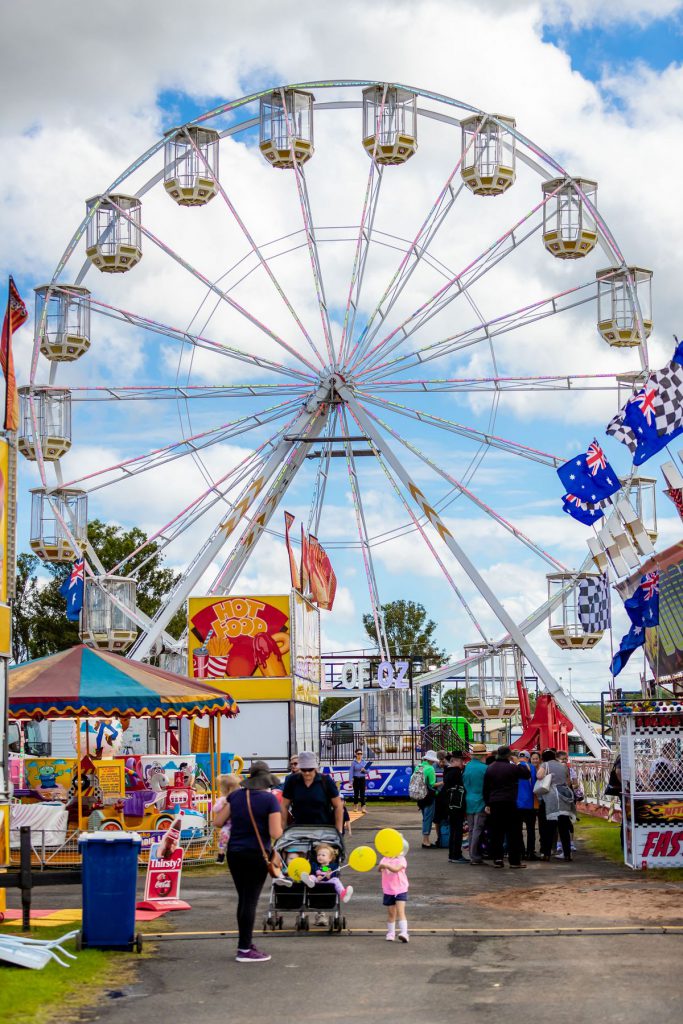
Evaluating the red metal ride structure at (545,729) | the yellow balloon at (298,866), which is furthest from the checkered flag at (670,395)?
the red metal ride structure at (545,729)

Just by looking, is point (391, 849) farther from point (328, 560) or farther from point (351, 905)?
point (328, 560)

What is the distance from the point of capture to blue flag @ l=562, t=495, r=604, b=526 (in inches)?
918

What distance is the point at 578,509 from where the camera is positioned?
23375mm

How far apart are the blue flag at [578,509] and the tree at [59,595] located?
32242 mm

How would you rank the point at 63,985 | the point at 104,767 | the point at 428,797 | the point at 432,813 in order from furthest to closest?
the point at 432,813, the point at 428,797, the point at 104,767, the point at 63,985

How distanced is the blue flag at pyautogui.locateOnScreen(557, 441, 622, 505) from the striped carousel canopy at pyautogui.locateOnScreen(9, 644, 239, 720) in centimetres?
735

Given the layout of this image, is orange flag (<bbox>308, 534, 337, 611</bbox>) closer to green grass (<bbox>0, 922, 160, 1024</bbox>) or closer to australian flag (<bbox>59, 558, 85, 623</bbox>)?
australian flag (<bbox>59, 558, 85, 623</bbox>)

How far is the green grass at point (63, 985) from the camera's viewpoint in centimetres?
875

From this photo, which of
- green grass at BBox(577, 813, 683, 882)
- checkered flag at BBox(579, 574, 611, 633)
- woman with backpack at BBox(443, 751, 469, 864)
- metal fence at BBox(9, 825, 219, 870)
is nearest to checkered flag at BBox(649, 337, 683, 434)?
woman with backpack at BBox(443, 751, 469, 864)

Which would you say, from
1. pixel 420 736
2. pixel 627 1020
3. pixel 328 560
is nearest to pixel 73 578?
pixel 328 560

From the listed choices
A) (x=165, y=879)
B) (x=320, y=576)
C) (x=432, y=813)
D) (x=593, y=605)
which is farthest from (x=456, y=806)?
(x=320, y=576)

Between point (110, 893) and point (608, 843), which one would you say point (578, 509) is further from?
point (110, 893)

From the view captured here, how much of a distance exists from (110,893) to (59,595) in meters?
46.4

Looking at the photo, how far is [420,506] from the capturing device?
→ 3353 cm
